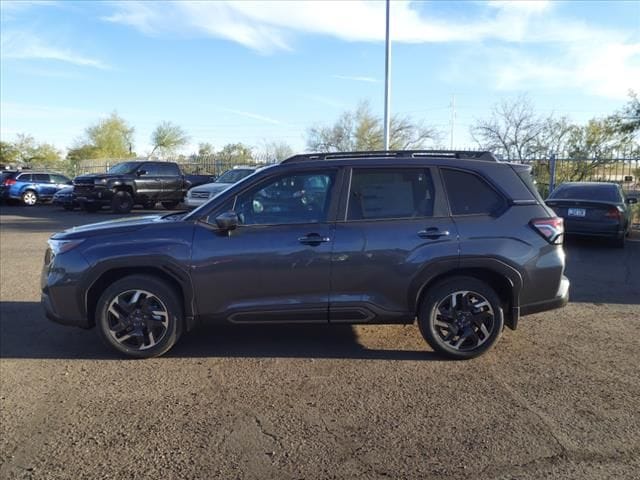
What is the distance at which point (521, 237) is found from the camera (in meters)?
4.79

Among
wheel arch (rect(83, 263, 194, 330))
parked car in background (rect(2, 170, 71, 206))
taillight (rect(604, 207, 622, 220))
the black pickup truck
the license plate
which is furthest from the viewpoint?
parked car in background (rect(2, 170, 71, 206))

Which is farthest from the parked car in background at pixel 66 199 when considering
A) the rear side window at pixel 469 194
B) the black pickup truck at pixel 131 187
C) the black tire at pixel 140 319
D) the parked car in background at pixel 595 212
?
the rear side window at pixel 469 194

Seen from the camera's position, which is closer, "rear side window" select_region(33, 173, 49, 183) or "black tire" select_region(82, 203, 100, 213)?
"black tire" select_region(82, 203, 100, 213)

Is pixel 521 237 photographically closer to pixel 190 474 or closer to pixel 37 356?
pixel 190 474

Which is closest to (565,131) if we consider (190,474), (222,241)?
(222,241)

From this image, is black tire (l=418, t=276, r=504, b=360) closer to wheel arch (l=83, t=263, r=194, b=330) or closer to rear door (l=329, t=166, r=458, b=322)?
rear door (l=329, t=166, r=458, b=322)

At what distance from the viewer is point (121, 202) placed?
2038 centimetres

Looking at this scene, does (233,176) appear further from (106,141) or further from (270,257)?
(106,141)

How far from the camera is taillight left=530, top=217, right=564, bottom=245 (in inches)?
190

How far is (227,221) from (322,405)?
175 centimetres

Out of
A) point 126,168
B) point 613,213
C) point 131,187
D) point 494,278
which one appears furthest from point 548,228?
point 126,168

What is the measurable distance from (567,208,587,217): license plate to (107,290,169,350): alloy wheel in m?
9.73

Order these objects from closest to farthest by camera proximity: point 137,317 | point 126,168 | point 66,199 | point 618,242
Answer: point 137,317, point 618,242, point 126,168, point 66,199

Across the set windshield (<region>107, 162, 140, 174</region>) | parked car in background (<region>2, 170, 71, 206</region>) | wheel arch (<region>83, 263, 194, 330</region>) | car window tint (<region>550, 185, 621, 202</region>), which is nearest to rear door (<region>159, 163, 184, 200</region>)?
windshield (<region>107, 162, 140, 174</region>)
